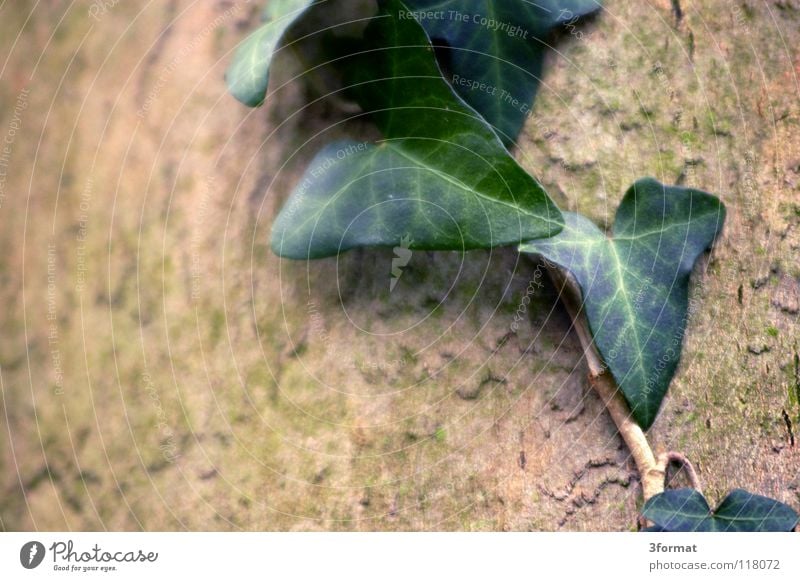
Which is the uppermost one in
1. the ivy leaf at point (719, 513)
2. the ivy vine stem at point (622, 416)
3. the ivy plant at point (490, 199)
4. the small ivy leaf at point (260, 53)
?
the small ivy leaf at point (260, 53)

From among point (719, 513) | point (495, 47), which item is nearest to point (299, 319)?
point (495, 47)

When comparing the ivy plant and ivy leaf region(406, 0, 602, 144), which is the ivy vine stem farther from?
ivy leaf region(406, 0, 602, 144)

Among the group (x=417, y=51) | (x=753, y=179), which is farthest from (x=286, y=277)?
(x=753, y=179)

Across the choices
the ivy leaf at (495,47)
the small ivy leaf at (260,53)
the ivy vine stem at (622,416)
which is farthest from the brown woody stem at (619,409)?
the small ivy leaf at (260,53)

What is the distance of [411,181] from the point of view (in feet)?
1.88

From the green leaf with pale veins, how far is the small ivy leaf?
0.06m

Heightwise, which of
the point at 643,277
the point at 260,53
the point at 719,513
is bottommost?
the point at 719,513

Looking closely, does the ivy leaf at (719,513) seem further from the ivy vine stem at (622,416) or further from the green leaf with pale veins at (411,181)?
the green leaf with pale veins at (411,181)

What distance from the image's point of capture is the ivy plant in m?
0.56

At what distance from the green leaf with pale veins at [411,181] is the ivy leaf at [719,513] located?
0.90 feet

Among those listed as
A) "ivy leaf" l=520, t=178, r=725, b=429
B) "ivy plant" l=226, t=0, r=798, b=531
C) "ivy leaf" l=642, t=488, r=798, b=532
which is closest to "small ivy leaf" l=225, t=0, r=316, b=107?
"ivy plant" l=226, t=0, r=798, b=531

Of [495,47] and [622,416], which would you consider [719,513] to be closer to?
[622,416]

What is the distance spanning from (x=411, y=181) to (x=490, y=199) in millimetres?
64

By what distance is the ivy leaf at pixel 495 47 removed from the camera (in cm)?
59
